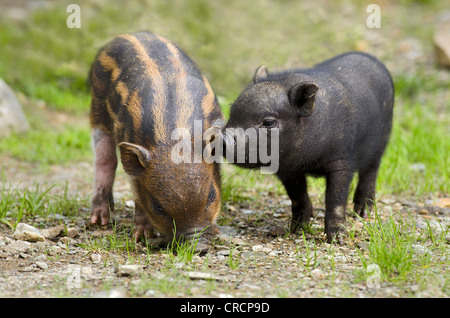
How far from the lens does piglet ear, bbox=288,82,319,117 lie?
5.39 meters

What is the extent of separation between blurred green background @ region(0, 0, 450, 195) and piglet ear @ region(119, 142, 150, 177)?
4.43m

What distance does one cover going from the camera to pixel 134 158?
5363 millimetres

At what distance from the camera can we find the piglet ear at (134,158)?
17.1 feet

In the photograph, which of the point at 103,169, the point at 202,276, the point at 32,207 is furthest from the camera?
the point at 103,169

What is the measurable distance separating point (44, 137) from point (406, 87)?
684cm

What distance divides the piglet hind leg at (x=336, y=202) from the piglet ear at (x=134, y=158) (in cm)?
174

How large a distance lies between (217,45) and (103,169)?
298 inches

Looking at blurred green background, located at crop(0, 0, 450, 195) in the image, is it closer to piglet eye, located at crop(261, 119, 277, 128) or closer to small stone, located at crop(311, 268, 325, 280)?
piglet eye, located at crop(261, 119, 277, 128)

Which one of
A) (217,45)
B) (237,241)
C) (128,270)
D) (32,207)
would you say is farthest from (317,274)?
(217,45)

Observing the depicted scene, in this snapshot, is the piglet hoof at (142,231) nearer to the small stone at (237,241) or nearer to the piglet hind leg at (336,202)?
the small stone at (237,241)

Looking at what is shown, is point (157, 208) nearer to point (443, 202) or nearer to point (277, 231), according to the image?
point (277, 231)

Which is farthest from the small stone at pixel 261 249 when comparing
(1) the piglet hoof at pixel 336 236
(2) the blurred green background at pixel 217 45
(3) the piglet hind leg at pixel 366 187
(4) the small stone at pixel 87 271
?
(2) the blurred green background at pixel 217 45

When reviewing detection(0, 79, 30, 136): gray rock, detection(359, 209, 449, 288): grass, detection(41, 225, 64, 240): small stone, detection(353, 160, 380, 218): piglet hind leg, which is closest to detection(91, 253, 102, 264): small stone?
detection(41, 225, 64, 240): small stone
